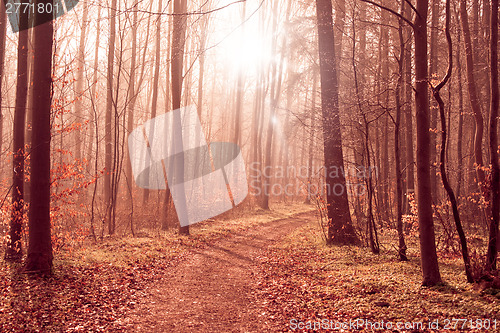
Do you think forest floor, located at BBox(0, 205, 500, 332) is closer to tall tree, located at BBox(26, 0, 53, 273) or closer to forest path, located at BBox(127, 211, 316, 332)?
forest path, located at BBox(127, 211, 316, 332)

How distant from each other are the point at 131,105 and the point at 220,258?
13052mm

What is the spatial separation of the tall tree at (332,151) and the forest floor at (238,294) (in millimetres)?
836

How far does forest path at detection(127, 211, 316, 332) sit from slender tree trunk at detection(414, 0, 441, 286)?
3113mm

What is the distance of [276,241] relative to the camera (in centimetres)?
1277

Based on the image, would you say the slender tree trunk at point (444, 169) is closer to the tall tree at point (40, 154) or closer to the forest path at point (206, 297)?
the forest path at point (206, 297)

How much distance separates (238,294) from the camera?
7023 millimetres

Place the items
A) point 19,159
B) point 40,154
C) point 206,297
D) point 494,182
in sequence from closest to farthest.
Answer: point 494,182
point 206,297
point 40,154
point 19,159

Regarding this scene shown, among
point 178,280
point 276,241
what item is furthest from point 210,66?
point 178,280

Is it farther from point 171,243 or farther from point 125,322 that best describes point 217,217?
point 125,322

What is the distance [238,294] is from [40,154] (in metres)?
4.90

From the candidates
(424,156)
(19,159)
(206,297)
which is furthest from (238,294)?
(19,159)

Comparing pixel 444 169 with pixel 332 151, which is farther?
pixel 332 151

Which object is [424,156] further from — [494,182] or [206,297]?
[206,297]

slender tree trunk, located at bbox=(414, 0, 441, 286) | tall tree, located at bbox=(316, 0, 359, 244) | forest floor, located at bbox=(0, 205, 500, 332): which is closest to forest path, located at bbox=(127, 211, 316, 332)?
forest floor, located at bbox=(0, 205, 500, 332)
